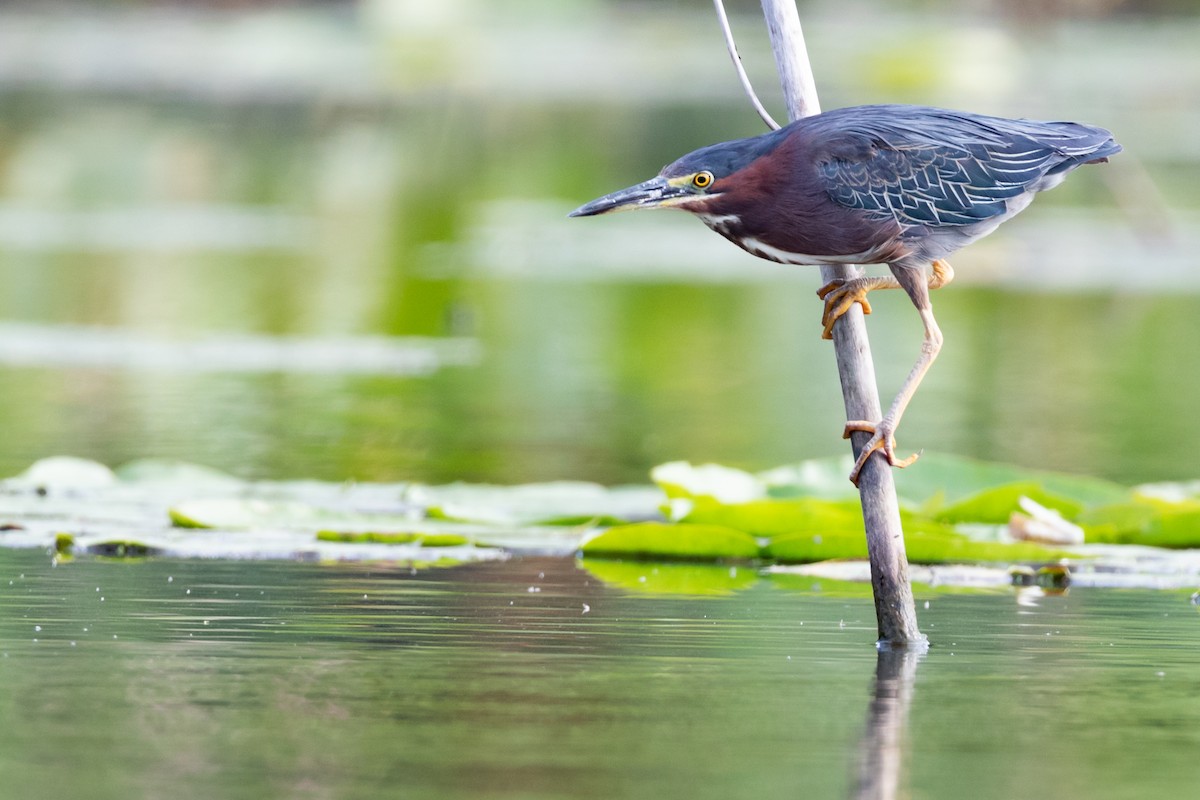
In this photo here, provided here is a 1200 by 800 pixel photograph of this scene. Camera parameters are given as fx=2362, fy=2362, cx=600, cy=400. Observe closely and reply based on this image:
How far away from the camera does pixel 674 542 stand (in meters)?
6.27

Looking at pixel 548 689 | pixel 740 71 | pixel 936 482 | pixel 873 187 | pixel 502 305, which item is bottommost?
pixel 548 689

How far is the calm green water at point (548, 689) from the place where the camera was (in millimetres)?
3854

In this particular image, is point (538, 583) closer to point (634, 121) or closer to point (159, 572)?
point (159, 572)

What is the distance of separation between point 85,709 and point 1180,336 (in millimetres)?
10355

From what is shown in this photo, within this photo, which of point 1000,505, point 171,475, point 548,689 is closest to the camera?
point 548,689

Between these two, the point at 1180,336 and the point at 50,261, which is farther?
the point at 50,261

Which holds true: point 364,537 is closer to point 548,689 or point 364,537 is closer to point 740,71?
point 740,71

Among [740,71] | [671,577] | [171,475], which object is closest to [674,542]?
[671,577]

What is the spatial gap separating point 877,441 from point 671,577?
120 centimetres

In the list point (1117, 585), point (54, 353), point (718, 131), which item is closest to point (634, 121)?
point (718, 131)

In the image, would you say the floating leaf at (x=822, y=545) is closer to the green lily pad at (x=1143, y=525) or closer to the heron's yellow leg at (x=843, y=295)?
the green lily pad at (x=1143, y=525)

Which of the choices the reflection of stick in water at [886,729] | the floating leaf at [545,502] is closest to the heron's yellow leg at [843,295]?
the reflection of stick in water at [886,729]

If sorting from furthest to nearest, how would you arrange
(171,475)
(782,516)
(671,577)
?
1. (171,475)
2. (782,516)
3. (671,577)

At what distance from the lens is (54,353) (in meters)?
11.2
